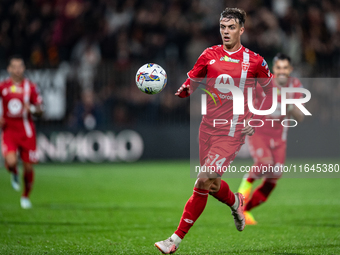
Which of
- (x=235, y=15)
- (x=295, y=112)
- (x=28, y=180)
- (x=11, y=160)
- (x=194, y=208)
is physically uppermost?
(x=235, y=15)

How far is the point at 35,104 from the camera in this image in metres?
8.90

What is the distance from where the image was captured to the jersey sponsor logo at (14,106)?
893cm

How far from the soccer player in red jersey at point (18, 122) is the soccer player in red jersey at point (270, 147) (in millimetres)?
3907

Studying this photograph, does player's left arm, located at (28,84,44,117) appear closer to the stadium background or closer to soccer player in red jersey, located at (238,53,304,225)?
soccer player in red jersey, located at (238,53,304,225)

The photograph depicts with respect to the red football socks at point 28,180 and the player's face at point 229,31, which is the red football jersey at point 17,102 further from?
the player's face at point 229,31

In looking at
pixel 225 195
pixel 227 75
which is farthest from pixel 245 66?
pixel 225 195

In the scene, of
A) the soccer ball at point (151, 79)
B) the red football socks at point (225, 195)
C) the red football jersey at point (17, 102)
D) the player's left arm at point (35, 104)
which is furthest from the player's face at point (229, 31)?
the red football jersey at point (17, 102)

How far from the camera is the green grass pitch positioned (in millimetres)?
5270

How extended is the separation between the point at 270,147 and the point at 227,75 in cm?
246

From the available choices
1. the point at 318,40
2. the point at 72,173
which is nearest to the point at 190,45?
the point at 318,40

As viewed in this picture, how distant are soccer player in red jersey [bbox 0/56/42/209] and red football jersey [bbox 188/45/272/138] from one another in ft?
14.8

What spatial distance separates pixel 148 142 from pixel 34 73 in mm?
4218

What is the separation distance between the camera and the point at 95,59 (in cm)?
1568

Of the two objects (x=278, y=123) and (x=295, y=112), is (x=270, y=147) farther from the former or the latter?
(x=295, y=112)
